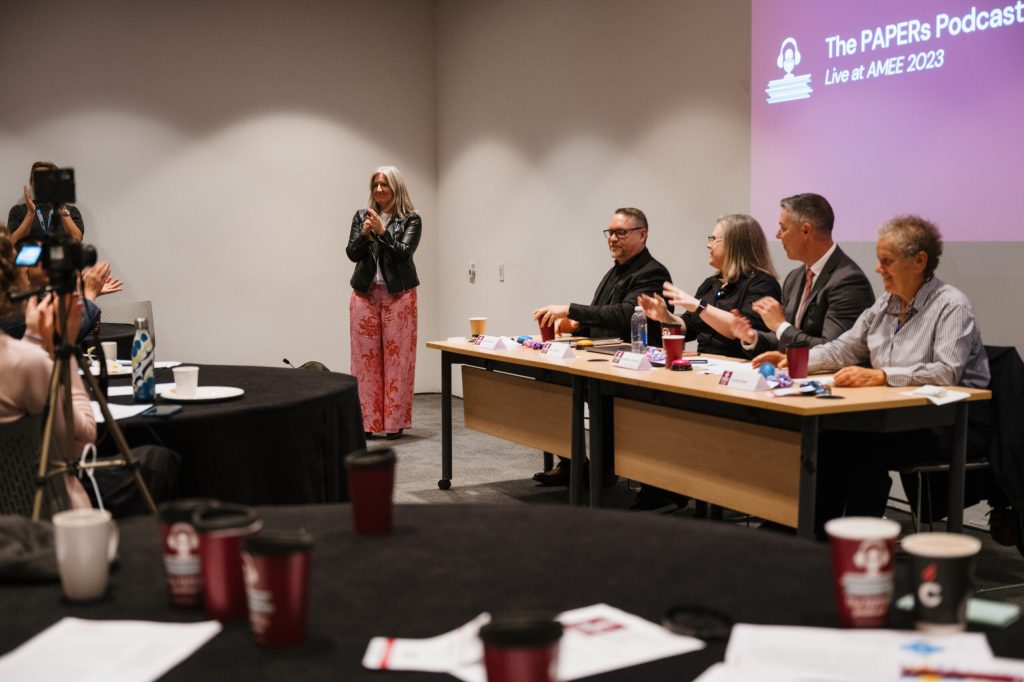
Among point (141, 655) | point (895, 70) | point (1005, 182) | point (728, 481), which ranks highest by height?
point (895, 70)

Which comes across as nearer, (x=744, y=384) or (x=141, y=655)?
(x=141, y=655)

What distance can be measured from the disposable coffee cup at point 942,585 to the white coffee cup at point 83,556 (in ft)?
3.09

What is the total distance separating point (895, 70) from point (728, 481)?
6.94 feet

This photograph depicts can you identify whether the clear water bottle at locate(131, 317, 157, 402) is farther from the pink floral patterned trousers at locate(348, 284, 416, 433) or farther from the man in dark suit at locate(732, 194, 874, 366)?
the pink floral patterned trousers at locate(348, 284, 416, 433)

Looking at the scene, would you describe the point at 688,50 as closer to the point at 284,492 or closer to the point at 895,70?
the point at 895,70

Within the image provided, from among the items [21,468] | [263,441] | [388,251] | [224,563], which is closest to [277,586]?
[224,563]

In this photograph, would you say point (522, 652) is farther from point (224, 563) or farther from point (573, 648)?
point (224, 563)

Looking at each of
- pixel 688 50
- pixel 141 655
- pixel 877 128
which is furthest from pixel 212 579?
pixel 688 50

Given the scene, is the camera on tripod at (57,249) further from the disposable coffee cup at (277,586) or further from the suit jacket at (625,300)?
the suit jacket at (625,300)

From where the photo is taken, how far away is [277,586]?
3.67 feet

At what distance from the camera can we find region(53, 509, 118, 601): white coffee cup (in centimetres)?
129

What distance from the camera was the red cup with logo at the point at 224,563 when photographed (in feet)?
3.94

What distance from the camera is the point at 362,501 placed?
1.56 meters

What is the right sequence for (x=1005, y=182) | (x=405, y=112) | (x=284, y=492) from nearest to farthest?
(x=284, y=492) < (x=1005, y=182) < (x=405, y=112)
